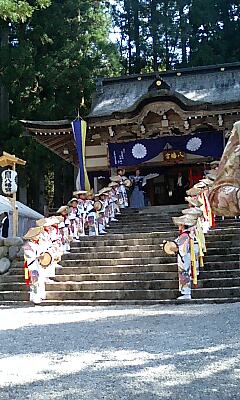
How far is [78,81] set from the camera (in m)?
19.9

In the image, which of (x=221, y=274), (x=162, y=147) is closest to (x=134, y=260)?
(x=221, y=274)

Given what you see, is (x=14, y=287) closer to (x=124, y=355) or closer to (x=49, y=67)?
(x=124, y=355)

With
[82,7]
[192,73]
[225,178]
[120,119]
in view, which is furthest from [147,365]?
[82,7]

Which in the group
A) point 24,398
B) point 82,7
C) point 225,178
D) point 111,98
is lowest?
point 24,398

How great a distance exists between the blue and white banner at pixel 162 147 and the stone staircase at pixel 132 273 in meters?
3.46

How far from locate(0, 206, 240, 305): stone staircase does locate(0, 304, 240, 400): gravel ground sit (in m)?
0.92

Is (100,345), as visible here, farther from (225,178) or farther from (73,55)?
(73,55)

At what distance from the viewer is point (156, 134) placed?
14.6 meters

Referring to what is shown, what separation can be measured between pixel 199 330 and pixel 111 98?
13.2m

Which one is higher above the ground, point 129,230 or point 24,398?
point 129,230

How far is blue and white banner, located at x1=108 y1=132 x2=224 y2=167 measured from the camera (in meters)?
14.0

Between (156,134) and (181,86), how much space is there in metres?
4.16

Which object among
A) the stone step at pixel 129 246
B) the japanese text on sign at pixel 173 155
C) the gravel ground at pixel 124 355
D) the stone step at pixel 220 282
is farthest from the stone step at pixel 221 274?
the japanese text on sign at pixel 173 155

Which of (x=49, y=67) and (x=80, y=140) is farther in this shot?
(x=49, y=67)
